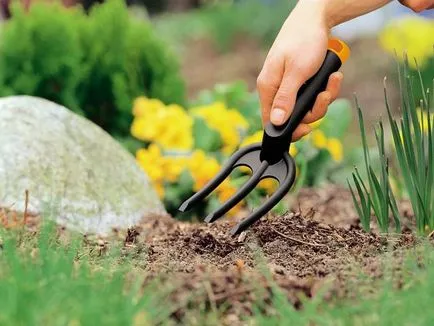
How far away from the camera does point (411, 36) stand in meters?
8.03

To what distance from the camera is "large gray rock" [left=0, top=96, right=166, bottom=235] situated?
3223 millimetres

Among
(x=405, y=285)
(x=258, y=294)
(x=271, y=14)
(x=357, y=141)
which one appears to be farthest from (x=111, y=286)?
(x=271, y=14)

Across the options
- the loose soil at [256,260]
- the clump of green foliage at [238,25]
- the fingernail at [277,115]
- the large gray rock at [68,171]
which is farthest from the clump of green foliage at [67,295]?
the clump of green foliage at [238,25]

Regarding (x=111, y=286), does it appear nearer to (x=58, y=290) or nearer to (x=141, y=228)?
→ (x=58, y=290)

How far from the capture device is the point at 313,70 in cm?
249

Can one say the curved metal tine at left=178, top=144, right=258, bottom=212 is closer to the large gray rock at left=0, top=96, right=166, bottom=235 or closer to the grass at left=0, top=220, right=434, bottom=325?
the grass at left=0, top=220, right=434, bottom=325

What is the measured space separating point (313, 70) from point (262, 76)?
0.13m

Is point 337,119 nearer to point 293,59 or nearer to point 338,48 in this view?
point 338,48

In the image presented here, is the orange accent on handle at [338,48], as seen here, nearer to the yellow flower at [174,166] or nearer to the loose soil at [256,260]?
the loose soil at [256,260]

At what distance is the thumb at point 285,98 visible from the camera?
8.11 ft

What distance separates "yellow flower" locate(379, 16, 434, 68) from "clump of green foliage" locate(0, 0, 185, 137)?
3.05 meters

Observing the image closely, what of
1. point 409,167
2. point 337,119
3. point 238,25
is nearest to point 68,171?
point 409,167

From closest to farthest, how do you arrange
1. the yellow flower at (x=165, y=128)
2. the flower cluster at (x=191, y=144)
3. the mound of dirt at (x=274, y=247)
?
the mound of dirt at (x=274, y=247), the flower cluster at (x=191, y=144), the yellow flower at (x=165, y=128)

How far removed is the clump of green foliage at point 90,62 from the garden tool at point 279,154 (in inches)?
90.6
